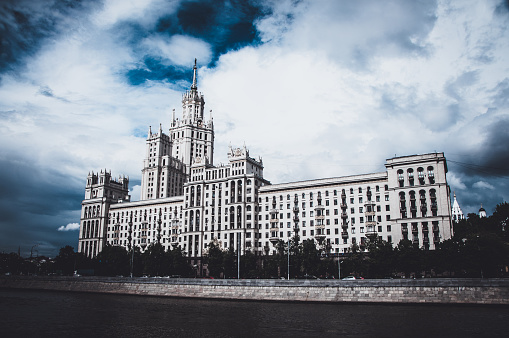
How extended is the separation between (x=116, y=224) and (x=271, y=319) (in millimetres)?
131731

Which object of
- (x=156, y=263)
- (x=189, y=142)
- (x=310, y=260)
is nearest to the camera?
(x=310, y=260)

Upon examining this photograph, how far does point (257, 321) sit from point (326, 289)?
2339cm

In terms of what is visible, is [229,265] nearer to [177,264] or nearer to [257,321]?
[177,264]

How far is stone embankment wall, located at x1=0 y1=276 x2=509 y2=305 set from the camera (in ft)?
198

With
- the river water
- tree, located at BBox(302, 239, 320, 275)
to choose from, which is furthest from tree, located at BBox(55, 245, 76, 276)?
tree, located at BBox(302, 239, 320, 275)

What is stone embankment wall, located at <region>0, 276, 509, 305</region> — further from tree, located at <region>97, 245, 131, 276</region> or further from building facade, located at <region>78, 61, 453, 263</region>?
building facade, located at <region>78, 61, 453, 263</region>

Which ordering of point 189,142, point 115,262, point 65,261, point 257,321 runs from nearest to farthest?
point 257,321 < point 115,262 < point 65,261 < point 189,142

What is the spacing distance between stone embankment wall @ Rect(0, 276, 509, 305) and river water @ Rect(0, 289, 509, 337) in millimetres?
1594

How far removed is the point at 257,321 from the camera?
50281 millimetres

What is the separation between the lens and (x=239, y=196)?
137875mm

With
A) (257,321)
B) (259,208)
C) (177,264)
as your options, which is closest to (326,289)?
(257,321)

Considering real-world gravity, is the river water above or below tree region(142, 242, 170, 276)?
below

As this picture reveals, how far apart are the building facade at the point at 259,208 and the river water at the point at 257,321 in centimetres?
4846

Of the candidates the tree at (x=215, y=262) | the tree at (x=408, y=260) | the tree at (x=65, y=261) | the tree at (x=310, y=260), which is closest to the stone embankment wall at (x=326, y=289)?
the tree at (x=215, y=262)
